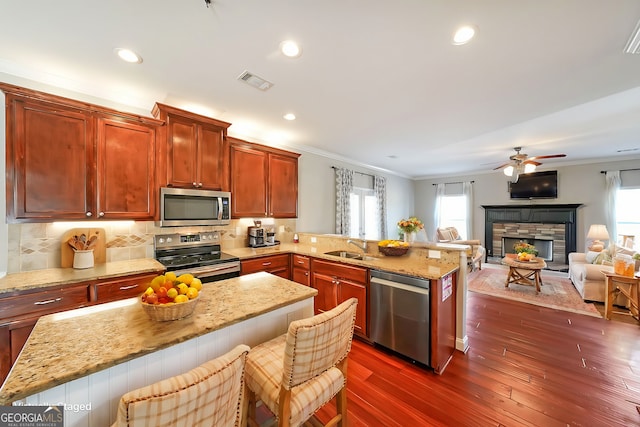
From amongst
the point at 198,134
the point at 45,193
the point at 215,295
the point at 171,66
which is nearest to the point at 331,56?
the point at 171,66

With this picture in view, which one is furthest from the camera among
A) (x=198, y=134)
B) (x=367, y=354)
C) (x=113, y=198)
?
(x=198, y=134)

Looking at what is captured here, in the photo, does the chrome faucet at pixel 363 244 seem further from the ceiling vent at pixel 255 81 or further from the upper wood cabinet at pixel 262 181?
the ceiling vent at pixel 255 81

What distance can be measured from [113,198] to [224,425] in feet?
7.88

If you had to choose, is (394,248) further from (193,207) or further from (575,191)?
(575,191)

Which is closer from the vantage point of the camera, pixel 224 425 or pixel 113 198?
pixel 224 425

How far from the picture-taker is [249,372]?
130 cm

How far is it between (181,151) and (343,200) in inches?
135

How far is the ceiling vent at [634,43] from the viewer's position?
1.65 meters

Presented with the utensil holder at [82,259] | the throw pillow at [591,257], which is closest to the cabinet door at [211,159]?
the utensil holder at [82,259]

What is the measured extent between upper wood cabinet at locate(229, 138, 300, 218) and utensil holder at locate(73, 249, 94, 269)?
1472 millimetres

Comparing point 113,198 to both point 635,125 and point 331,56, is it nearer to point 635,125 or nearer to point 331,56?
point 331,56

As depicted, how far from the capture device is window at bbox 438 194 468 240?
7715 mm

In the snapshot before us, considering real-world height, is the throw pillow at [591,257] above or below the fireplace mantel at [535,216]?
below

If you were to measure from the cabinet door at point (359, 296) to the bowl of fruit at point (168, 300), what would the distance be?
182 cm
